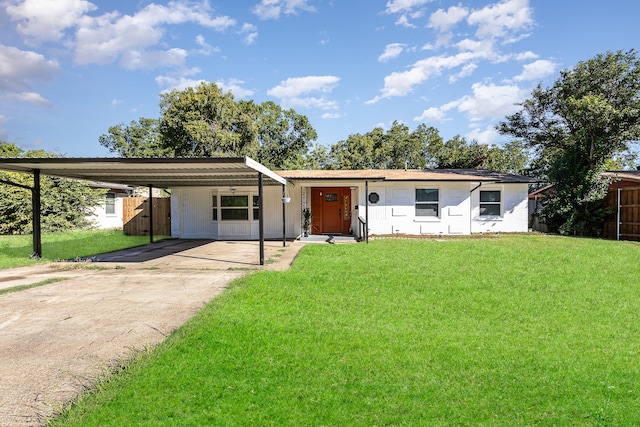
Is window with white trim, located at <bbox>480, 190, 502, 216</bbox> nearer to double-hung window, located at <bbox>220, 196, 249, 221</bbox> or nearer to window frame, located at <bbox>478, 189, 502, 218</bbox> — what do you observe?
window frame, located at <bbox>478, 189, 502, 218</bbox>

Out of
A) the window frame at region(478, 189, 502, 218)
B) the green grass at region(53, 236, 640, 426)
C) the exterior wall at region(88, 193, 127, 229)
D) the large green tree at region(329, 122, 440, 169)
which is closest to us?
the green grass at region(53, 236, 640, 426)

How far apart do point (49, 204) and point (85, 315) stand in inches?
633

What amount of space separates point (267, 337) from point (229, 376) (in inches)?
34.7

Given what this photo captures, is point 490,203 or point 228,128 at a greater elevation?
point 228,128

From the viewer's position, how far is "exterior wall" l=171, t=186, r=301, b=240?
50.1ft

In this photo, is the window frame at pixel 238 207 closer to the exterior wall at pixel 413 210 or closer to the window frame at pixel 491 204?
the exterior wall at pixel 413 210

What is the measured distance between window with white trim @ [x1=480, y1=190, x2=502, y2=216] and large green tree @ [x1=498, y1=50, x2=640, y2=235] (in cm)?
237

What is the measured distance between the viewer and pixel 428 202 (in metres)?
15.6

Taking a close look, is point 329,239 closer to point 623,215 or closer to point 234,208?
point 234,208

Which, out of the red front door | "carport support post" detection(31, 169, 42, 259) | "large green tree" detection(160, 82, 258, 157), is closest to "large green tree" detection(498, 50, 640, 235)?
the red front door

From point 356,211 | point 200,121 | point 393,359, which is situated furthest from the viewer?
point 200,121

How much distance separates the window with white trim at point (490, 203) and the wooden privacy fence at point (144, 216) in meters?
14.9

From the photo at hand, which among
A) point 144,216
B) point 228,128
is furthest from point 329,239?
point 228,128

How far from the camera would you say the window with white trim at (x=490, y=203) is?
53.4 ft
